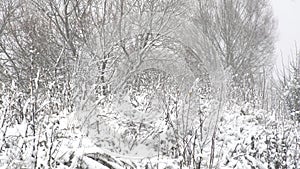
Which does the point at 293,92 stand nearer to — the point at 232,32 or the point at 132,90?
the point at 132,90

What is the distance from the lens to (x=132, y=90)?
956cm

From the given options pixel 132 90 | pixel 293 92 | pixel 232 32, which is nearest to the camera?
pixel 293 92

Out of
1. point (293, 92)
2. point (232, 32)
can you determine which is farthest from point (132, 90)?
point (232, 32)

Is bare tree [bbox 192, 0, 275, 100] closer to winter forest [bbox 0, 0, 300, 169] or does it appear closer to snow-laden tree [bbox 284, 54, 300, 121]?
winter forest [bbox 0, 0, 300, 169]

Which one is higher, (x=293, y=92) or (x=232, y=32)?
(x=232, y=32)

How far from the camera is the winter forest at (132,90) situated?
5445 millimetres

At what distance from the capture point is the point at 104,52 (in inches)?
346

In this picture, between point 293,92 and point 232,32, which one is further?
point 232,32

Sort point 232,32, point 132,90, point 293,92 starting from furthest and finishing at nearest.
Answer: point 232,32 < point 132,90 < point 293,92

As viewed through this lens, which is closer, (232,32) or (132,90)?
(132,90)

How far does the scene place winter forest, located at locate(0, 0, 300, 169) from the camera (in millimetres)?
5445

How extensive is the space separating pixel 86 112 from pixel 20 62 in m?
2.73

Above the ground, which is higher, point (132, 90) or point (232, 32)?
point (232, 32)

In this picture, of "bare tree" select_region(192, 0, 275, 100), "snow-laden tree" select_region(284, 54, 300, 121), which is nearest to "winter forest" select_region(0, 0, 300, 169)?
"snow-laden tree" select_region(284, 54, 300, 121)
